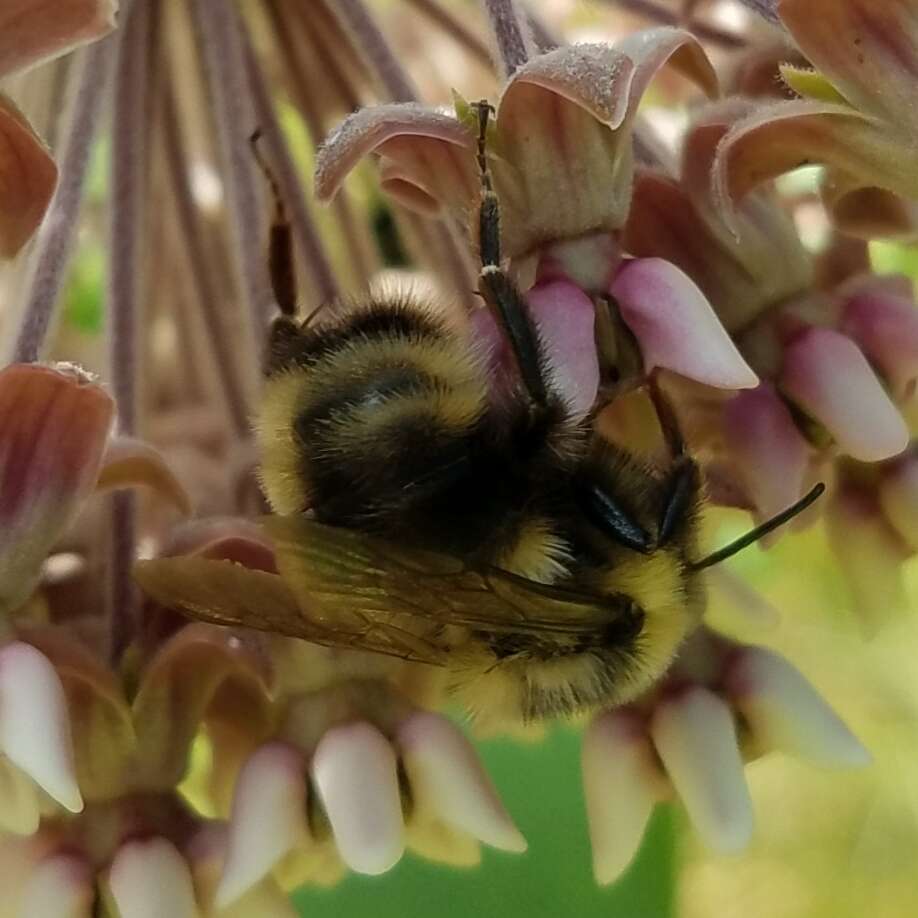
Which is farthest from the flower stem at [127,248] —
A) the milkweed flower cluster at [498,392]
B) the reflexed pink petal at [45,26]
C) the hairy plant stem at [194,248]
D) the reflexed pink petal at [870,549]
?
the reflexed pink petal at [870,549]

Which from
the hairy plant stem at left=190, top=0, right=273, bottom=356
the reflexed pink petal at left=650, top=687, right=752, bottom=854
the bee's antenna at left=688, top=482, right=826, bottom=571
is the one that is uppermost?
the hairy plant stem at left=190, top=0, right=273, bottom=356

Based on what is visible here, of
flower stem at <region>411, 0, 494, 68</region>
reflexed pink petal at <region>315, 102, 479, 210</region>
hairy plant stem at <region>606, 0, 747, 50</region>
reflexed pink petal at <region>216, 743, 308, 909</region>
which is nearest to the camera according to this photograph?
reflexed pink petal at <region>315, 102, 479, 210</region>

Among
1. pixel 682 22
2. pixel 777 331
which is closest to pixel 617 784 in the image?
pixel 777 331

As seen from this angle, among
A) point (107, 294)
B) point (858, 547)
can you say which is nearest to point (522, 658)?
point (858, 547)

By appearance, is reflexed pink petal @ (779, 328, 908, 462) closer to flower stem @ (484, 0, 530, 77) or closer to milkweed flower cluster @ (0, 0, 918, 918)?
milkweed flower cluster @ (0, 0, 918, 918)

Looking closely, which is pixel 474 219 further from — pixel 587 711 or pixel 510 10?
pixel 587 711

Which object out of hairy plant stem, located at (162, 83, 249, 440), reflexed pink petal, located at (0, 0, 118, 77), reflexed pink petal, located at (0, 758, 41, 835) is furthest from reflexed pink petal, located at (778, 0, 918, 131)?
hairy plant stem, located at (162, 83, 249, 440)

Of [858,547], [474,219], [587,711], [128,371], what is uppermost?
[474,219]

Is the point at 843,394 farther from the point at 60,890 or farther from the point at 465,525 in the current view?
the point at 60,890
